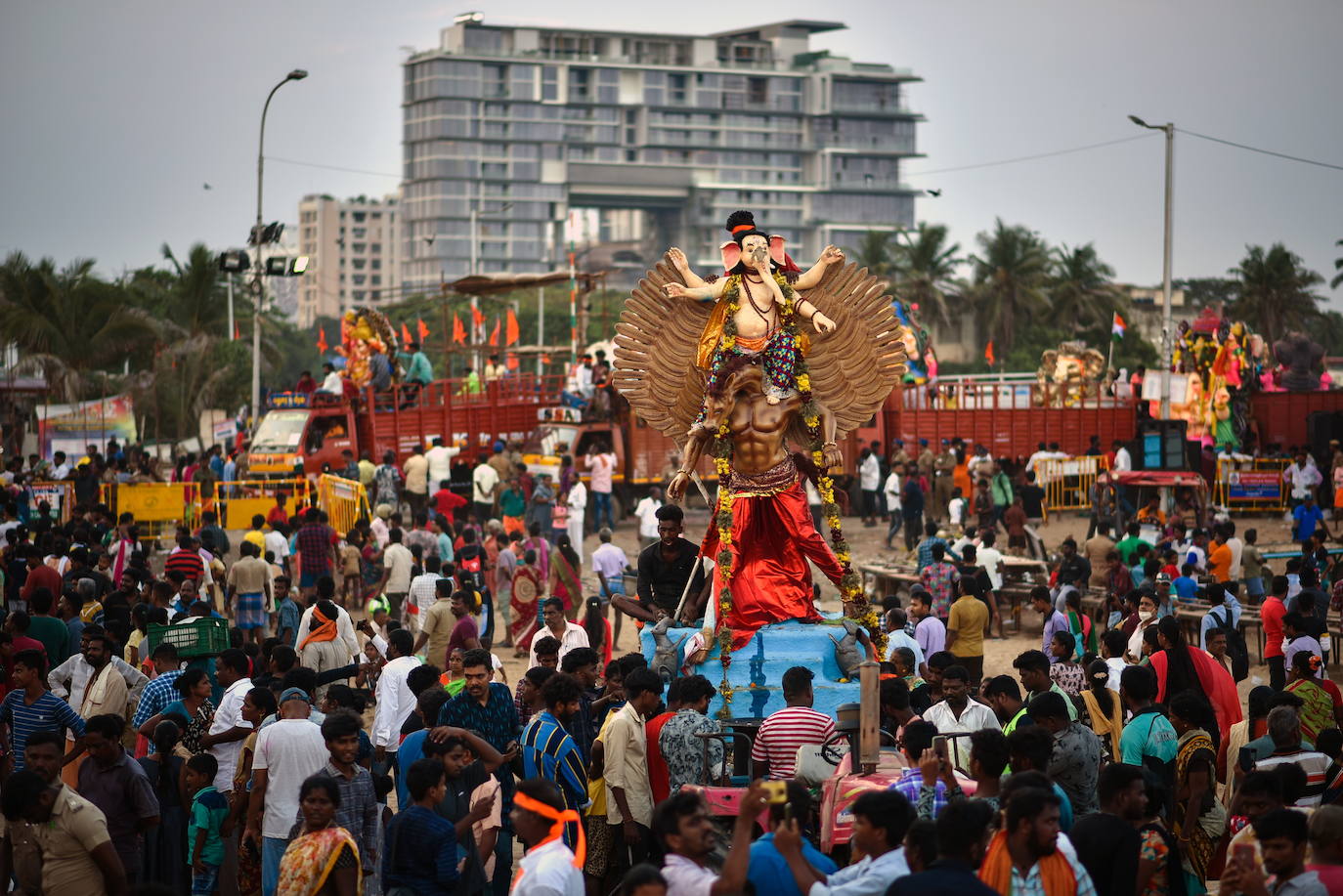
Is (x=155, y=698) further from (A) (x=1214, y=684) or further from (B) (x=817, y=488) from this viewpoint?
(A) (x=1214, y=684)

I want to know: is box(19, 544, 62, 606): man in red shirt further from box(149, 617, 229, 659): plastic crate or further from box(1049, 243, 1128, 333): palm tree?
box(1049, 243, 1128, 333): palm tree

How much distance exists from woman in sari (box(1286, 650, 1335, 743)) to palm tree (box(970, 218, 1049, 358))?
66.7m

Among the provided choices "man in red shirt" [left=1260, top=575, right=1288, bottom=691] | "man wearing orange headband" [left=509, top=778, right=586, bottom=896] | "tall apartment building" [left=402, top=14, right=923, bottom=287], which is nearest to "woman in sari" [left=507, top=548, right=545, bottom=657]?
"man in red shirt" [left=1260, top=575, right=1288, bottom=691]

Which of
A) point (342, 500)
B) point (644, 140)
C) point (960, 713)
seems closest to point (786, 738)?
point (960, 713)

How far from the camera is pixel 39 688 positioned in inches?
392

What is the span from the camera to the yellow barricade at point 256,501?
25541 millimetres

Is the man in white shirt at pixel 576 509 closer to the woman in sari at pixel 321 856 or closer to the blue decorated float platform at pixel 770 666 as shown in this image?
the blue decorated float platform at pixel 770 666

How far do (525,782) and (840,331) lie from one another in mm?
6652

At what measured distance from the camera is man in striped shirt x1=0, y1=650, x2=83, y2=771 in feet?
31.8

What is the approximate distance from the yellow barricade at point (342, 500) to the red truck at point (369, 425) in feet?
8.57

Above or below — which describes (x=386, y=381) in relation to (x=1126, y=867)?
above

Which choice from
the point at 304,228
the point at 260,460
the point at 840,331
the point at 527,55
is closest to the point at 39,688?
the point at 840,331

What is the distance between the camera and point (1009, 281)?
76.1 m

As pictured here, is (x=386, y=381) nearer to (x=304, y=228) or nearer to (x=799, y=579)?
(x=799, y=579)
